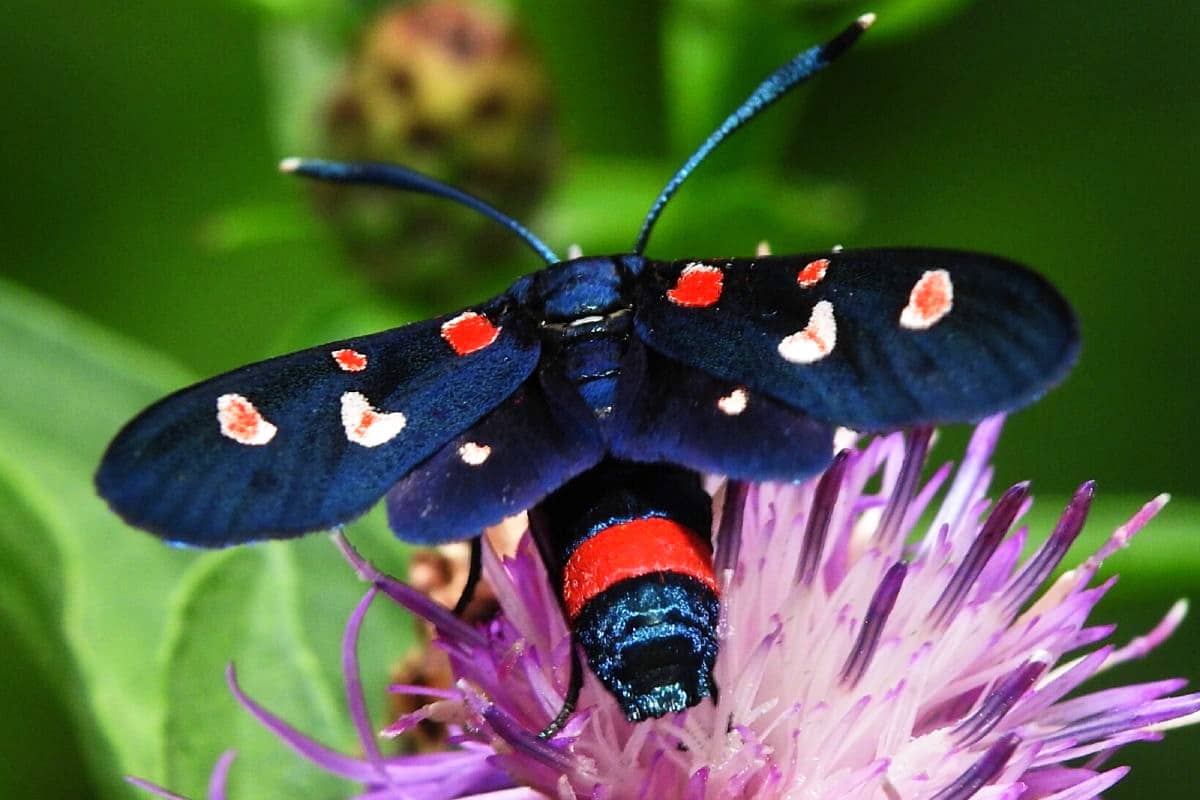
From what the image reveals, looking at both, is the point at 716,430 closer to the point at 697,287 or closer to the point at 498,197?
the point at 697,287

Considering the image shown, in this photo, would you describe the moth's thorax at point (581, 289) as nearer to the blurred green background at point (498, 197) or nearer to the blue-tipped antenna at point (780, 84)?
the blue-tipped antenna at point (780, 84)

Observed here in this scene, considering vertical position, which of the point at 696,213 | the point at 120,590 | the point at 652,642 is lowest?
the point at 652,642

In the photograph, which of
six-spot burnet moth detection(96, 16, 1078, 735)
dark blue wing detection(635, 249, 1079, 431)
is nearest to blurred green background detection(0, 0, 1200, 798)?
six-spot burnet moth detection(96, 16, 1078, 735)

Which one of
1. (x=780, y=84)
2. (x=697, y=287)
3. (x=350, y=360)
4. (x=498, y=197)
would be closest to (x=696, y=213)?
(x=498, y=197)

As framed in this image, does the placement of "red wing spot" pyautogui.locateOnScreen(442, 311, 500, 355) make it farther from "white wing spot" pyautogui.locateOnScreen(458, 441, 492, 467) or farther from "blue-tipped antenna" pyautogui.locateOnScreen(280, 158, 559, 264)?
"blue-tipped antenna" pyautogui.locateOnScreen(280, 158, 559, 264)

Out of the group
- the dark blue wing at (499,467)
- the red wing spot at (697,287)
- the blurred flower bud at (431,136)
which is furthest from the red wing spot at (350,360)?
the blurred flower bud at (431,136)

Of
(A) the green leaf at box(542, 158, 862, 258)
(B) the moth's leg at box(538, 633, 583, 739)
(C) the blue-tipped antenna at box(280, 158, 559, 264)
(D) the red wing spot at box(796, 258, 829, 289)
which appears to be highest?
(A) the green leaf at box(542, 158, 862, 258)

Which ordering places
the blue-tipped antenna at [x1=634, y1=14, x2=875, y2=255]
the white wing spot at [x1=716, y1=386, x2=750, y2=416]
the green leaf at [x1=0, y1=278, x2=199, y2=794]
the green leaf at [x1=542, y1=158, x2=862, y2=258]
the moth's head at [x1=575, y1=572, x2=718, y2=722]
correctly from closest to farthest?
the moth's head at [x1=575, y1=572, x2=718, y2=722] < the white wing spot at [x1=716, y1=386, x2=750, y2=416] < the blue-tipped antenna at [x1=634, y1=14, x2=875, y2=255] < the green leaf at [x1=0, y1=278, x2=199, y2=794] < the green leaf at [x1=542, y1=158, x2=862, y2=258]
